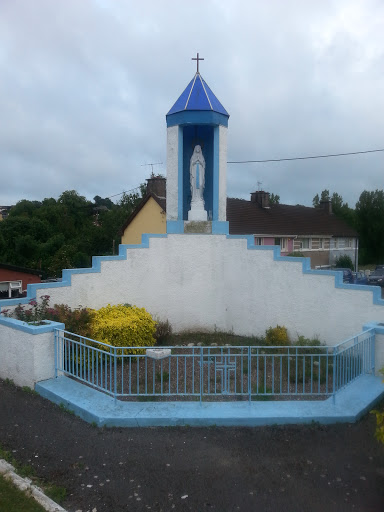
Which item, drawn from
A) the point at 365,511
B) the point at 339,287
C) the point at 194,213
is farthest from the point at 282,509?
the point at 194,213

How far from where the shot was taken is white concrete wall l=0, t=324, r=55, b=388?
6996 millimetres

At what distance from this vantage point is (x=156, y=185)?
2669cm

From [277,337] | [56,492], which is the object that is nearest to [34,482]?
[56,492]

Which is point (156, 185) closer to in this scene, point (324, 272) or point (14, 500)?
point (324, 272)

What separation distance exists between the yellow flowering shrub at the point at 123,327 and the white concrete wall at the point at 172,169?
2.71 m

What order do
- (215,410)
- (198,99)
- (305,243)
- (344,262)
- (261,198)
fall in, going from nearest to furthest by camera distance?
(215,410)
(198,99)
(261,198)
(305,243)
(344,262)

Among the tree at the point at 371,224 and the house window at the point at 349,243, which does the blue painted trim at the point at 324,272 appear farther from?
the tree at the point at 371,224

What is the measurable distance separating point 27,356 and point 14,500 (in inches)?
122

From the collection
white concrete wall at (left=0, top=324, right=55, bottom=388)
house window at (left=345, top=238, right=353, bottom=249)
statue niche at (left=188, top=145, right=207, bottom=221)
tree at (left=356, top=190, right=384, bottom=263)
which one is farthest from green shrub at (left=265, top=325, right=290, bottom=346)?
tree at (left=356, top=190, right=384, bottom=263)

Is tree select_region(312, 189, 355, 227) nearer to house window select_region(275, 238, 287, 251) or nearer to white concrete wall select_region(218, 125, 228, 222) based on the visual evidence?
house window select_region(275, 238, 287, 251)

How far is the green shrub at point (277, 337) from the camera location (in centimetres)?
939

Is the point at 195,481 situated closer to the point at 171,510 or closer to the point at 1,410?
the point at 171,510

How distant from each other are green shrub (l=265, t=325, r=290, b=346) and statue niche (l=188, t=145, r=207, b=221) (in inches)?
122

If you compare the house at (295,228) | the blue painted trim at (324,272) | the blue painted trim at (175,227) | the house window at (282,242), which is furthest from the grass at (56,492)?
the house window at (282,242)
